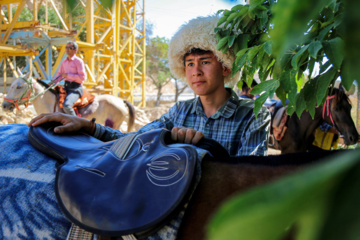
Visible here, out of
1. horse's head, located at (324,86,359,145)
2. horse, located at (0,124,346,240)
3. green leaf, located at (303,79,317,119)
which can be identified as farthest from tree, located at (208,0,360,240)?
horse's head, located at (324,86,359,145)

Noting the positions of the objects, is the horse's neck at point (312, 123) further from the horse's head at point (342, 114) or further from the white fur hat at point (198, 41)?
the white fur hat at point (198, 41)

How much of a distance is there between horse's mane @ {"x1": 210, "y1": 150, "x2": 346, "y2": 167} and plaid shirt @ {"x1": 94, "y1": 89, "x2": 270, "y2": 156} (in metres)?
0.73

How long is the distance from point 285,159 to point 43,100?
20.3 feet

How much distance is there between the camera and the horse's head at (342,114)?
3492 millimetres

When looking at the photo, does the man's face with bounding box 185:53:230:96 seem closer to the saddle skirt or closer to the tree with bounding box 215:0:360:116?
the tree with bounding box 215:0:360:116

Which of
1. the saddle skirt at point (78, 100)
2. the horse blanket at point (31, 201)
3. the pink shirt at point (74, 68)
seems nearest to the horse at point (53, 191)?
the horse blanket at point (31, 201)

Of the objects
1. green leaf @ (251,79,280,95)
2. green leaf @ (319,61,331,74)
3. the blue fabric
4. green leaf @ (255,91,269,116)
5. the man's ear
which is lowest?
the blue fabric

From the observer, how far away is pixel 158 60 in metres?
22.7

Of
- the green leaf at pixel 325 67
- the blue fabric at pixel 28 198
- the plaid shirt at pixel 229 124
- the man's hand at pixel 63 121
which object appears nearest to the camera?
the blue fabric at pixel 28 198

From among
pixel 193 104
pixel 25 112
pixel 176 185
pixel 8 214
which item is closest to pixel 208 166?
pixel 176 185

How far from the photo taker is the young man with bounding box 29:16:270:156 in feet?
5.94

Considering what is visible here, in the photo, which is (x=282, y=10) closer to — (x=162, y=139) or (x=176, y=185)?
(x=176, y=185)

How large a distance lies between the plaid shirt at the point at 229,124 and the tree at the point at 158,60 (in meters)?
19.0

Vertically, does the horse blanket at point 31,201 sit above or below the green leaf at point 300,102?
below
